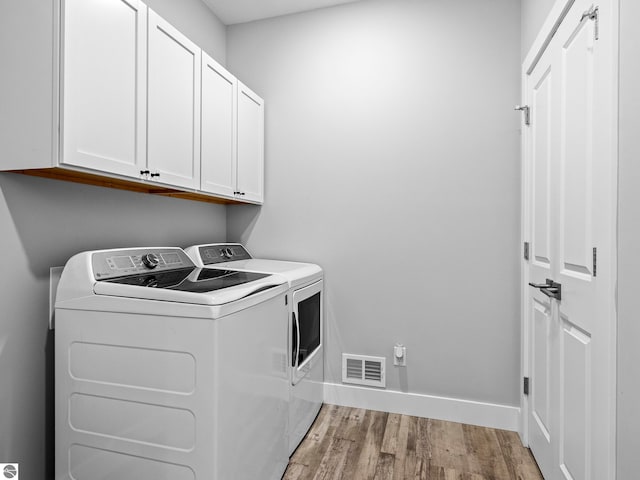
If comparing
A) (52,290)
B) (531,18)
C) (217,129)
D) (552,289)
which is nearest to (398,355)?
(552,289)

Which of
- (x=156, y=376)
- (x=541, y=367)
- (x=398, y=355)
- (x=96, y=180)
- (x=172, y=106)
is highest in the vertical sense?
(x=172, y=106)

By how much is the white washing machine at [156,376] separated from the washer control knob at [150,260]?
170mm

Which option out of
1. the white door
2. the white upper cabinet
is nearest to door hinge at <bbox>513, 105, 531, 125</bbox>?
the white door

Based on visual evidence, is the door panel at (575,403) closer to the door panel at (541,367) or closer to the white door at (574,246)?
the white door at (574,246)

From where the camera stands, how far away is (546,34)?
1663 mm

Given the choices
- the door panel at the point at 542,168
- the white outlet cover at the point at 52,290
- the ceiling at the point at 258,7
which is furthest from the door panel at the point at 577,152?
the white outlet cover at the point at 52,290

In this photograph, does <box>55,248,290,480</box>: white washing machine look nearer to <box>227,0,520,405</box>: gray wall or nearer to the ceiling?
<box>227,0,520,405</box>: gray wall

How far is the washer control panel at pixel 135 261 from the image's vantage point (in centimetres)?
146

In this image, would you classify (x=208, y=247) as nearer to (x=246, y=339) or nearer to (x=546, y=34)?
(x=246, y=339)

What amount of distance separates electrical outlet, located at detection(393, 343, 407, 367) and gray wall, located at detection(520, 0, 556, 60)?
1.86 meters

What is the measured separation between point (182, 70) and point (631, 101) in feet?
5.69

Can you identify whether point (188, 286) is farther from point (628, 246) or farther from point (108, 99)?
point (628, 246)

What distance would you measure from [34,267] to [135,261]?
0.36m

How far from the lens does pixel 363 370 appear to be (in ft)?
8.14
